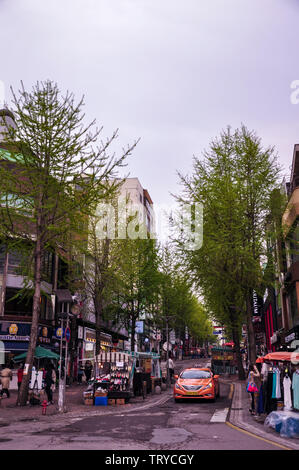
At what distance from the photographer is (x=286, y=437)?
392 inches

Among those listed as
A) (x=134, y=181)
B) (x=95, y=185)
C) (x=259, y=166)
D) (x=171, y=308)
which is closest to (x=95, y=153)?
(x=95, y=185)

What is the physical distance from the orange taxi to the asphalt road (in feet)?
12.4

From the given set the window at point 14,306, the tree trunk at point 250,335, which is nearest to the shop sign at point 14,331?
the window at point 14,306

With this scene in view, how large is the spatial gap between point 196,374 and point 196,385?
85 cm

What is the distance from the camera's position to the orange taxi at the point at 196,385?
61.7ft

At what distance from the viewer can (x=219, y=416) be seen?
1420 cm

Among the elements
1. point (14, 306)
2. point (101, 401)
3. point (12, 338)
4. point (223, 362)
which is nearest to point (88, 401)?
point (101, 401)

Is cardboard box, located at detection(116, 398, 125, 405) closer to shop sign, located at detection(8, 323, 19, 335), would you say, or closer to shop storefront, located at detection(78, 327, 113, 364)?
shop sign, located at detection(8, 323, 19, 335)

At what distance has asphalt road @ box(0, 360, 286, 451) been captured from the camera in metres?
8.69

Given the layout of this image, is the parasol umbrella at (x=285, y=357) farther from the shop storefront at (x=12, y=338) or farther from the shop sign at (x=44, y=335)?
the shop sign at (x=44, y=335)

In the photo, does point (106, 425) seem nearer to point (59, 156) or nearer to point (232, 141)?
point (59, 156)

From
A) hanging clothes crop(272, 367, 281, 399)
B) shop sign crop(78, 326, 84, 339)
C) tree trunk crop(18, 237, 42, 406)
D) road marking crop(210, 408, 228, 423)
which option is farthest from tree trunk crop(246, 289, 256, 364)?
shop sign crop(78, 326, 84, 339)
